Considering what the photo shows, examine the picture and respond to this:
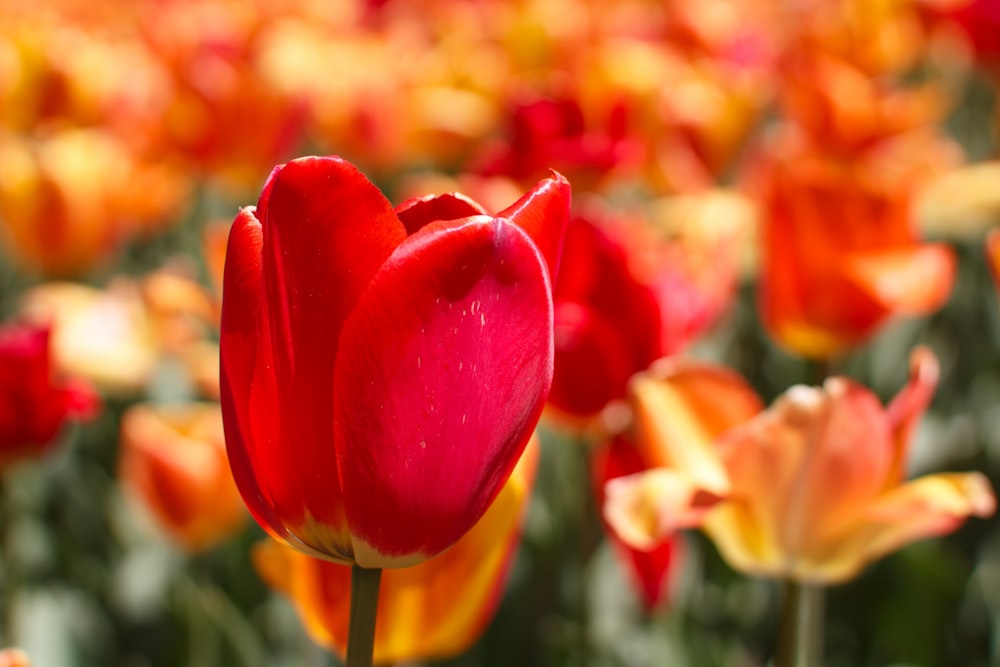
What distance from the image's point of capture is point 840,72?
1.75 meters

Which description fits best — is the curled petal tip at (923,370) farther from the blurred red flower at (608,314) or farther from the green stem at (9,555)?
the green stem at (9,555)

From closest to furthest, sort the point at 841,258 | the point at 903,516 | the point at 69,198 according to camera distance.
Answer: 1. the point at 903,516
2. the point at 841,258
3. the point at 69,198

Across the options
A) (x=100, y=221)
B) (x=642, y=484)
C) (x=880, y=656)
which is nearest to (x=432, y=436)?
(x=642, y=484)

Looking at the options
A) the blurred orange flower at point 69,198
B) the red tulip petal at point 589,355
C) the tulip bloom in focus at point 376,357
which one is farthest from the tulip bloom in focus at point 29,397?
the blurred orange flower at point 69,198

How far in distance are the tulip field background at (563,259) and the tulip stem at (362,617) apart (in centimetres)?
22

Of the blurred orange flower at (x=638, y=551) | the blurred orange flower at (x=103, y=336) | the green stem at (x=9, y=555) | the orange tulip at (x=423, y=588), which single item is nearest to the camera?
the orange tulip at (x=423, y=588)

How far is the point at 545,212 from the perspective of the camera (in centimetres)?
42

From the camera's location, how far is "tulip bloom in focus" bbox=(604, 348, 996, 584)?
0.61 metres

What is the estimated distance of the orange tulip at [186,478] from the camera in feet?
3.40

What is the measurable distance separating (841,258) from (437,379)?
58 centimetres

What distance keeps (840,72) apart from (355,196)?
4.85ft

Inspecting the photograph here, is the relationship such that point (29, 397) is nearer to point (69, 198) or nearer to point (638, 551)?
point (638, 551)

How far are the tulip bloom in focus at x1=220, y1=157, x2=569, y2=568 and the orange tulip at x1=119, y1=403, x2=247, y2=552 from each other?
618mm

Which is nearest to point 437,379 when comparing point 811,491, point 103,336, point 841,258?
point 811,491
